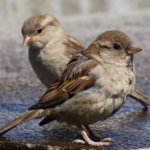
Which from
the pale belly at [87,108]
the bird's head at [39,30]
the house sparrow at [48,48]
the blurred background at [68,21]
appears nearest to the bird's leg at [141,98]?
the house sparrow at [48,48]

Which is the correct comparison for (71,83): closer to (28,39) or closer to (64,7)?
(28,39)

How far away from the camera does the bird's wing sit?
4.53 meters

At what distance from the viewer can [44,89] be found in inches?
267

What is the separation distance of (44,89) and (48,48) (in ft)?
2.26

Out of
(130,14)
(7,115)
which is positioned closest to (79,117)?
(7,115)

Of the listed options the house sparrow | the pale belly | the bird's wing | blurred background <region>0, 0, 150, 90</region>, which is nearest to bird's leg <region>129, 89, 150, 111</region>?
the house sparrow

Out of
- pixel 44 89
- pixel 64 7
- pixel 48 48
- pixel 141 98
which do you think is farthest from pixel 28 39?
pixel 64 7

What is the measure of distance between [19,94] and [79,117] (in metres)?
2.00

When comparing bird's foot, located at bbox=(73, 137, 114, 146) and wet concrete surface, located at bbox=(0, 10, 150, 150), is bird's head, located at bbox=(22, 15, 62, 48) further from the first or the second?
bird's foot, located at bbox=(73, 137, 114, 146)

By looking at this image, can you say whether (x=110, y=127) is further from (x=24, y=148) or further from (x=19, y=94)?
(x=19, y=94)

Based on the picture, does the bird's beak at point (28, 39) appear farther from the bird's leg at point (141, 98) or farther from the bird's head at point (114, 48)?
the bird's head at point (114, 48)

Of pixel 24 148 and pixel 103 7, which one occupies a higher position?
pixel 24 148

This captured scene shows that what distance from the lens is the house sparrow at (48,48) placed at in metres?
5.89

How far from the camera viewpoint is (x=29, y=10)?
495 inches
